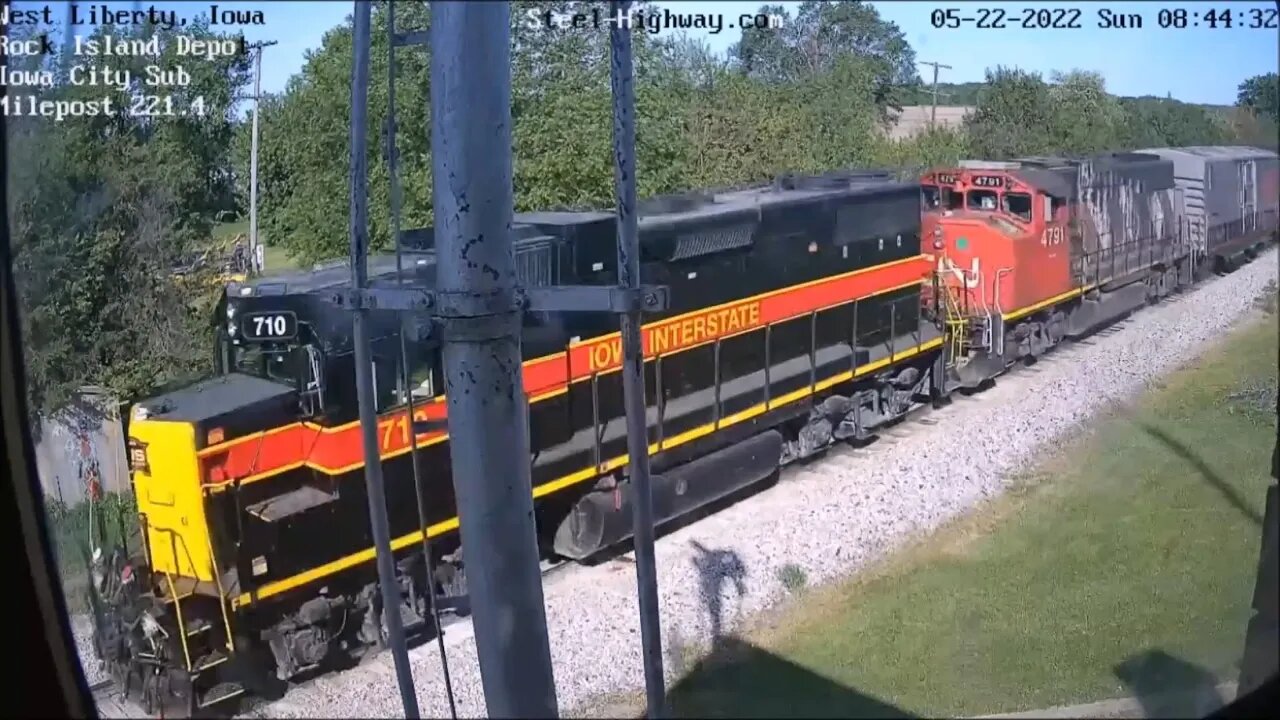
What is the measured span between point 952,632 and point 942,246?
6067 millimetres

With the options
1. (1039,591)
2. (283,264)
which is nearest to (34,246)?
(283,264)

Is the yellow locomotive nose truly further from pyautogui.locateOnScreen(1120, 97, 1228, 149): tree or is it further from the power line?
pyautogui.locateOnScreen(1120, 97, 1228, 149): tree

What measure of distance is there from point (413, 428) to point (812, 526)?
441cm

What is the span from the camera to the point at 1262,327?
331 centimetres

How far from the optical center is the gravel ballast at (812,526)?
4004 millimetres

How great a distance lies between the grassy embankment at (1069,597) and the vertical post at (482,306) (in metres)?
1.38

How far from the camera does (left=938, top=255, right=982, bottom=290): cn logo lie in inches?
357

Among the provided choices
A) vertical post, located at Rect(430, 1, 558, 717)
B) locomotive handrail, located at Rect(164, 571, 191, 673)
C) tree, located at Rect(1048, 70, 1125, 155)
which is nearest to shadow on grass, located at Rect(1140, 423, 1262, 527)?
tree, located at Rect(1048, 70, 1125, 155)

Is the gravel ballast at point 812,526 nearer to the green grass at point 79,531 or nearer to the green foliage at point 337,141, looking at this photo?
the green grass at point 79,531

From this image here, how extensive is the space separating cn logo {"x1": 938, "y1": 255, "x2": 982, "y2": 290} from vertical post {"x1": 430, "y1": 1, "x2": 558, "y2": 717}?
7.96 metres

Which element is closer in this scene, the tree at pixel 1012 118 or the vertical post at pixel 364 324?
the vertical post at pixel 364 324

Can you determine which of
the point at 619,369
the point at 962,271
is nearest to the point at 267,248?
the point at 619,369

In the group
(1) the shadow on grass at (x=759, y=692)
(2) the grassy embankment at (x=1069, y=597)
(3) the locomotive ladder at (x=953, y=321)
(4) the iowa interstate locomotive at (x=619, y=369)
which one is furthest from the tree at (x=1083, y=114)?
(3) the locomotive ladder at (x=953, y=321)

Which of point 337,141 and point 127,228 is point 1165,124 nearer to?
point 337,141
